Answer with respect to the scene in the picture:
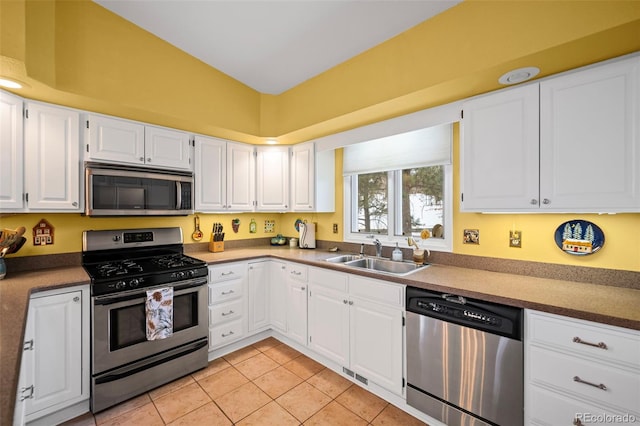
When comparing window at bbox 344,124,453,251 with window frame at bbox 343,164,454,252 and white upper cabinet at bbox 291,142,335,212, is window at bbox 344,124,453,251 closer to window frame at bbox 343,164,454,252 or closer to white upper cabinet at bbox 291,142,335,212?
window frame at bbox 343,164,454,252

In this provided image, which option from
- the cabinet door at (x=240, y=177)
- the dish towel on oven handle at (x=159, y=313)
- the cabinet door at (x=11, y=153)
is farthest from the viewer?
the cabinet door at (x=240, y=177)

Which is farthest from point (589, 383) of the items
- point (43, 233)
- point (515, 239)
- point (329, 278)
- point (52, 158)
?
point (43, 233)

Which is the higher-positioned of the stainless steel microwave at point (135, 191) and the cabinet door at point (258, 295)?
the stainless steel microwave at point (135, 191)

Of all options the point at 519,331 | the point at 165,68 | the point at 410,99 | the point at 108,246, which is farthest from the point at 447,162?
the point at 108,246

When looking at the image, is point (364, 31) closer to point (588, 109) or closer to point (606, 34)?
point (606, 34)

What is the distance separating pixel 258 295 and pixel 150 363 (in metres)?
1.10

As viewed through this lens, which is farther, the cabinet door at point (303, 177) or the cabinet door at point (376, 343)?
the cabinet door at point (303, 177)

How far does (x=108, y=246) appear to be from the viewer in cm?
246

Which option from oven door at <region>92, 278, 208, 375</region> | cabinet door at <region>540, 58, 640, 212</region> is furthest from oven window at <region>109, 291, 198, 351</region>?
cabinet door at <region>540, 58, 640, 212</region>

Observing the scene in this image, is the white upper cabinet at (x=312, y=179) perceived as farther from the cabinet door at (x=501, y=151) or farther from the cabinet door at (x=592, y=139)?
the cabinet door at (x=592, y=139)

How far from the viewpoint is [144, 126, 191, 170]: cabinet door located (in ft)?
8.25

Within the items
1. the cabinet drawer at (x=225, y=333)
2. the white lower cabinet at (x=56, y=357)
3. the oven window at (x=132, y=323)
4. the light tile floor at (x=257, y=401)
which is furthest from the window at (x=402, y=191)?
the white lower cabinet at (x=56, y=357)

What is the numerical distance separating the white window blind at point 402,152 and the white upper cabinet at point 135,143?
5.93 feet

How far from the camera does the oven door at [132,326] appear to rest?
1938mm
